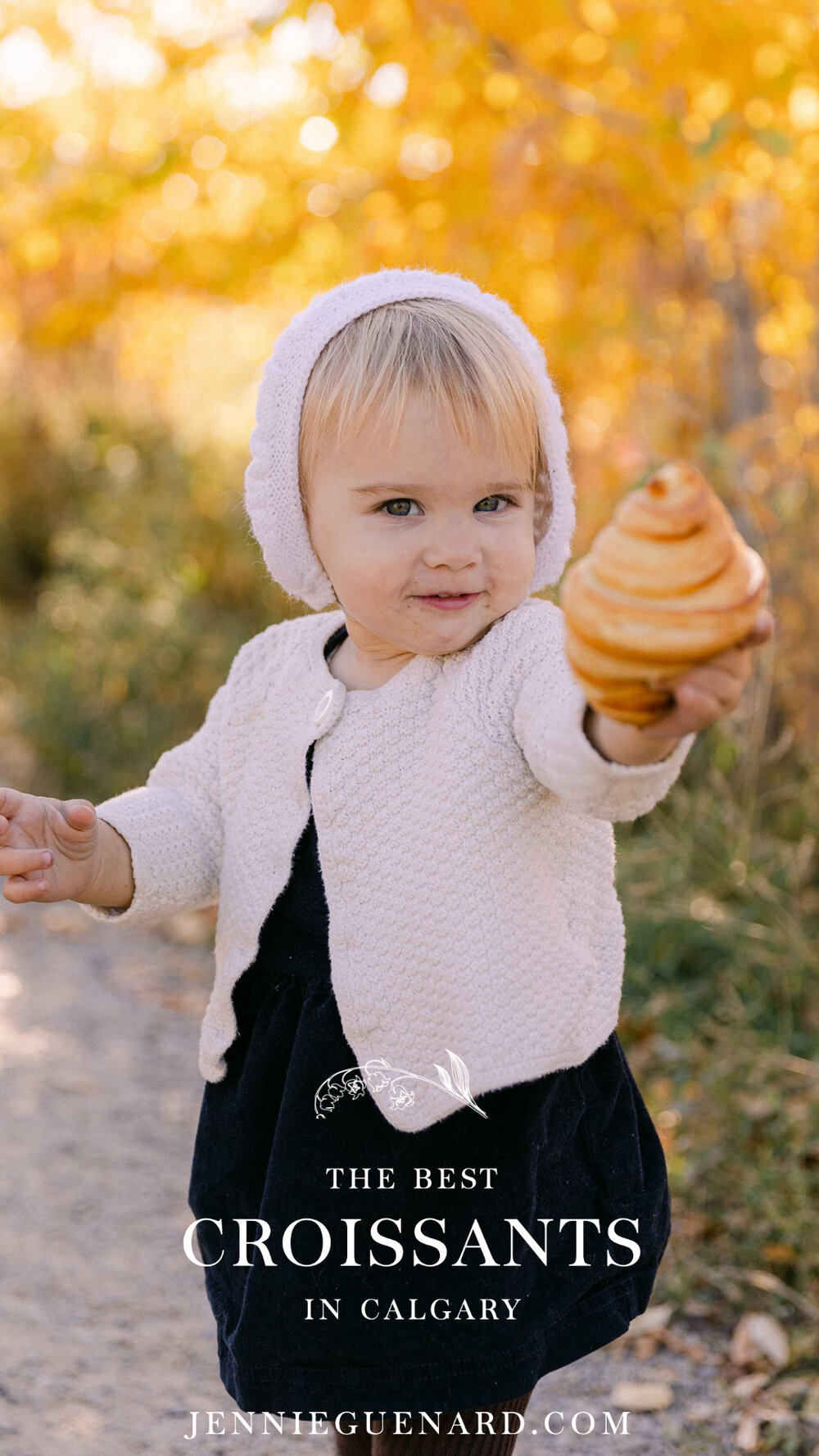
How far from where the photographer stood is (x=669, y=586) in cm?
114

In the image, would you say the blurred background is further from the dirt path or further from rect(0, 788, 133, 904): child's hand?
rect(0, 788, 133, 904): child's hand

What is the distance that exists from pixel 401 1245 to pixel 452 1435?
0.25m

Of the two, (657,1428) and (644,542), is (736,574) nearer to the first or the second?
(644,542)

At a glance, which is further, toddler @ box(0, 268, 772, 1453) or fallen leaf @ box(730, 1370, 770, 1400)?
fallen leaf @ box(730, 1370, 770, 1400)

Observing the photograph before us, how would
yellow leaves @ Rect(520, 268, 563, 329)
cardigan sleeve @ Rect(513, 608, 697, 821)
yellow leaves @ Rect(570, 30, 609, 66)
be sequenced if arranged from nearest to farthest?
cardigan sleeve @ Rect(513, 608, 697, 821), yellow leaves @ Rect(570, 30, 609, 66), yellow leaves @ Rect(520, 268, 563, 329)

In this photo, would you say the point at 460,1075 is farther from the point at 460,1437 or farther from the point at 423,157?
the point at 423,157

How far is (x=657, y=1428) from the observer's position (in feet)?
7.56

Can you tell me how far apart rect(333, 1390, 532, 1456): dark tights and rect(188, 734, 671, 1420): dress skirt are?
0.18 feet

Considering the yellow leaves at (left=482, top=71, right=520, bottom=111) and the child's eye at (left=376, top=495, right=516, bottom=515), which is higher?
the yellow leaves at (left=482, top=71, right=520, bottom=111)

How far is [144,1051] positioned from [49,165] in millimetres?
2765

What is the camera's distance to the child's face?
148 cm

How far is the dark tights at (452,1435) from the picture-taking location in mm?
1622

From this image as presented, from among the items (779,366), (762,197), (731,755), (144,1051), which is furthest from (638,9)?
(144,1051)

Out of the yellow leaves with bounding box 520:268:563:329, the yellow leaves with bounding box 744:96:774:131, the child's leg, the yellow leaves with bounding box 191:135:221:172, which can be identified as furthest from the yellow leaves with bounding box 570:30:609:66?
the child's leg
